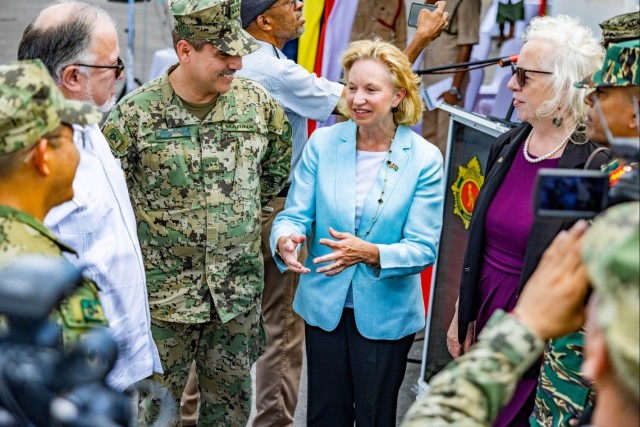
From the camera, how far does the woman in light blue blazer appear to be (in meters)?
3.70

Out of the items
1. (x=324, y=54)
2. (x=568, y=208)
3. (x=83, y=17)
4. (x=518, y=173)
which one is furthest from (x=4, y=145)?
(x=324, y=54)

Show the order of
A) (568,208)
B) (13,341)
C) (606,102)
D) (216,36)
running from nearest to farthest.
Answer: (13,341) → (568,208) → (606,102) → (216,36)

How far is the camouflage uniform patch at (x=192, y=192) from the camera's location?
3637 millimetres

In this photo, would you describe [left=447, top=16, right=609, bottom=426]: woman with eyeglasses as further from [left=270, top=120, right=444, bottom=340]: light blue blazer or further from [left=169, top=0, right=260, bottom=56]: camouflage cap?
[left=169, top=0, right=260, bottom=56]: camouflage cap

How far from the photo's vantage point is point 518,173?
344cm

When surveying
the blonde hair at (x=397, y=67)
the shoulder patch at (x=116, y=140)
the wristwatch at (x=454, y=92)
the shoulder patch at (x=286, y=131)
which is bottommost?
the shoulder patch at (x=116, y=140)

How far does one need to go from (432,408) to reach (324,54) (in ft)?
15.9

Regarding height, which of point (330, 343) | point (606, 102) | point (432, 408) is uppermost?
point (606, 102)

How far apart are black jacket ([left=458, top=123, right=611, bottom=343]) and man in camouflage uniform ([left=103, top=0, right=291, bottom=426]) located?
0.88 meters

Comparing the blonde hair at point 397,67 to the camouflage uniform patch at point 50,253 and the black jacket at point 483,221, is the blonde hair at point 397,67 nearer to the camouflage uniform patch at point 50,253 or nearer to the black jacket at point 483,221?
the black jacket at point 483,221

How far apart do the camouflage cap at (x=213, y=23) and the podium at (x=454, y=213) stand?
115 cm

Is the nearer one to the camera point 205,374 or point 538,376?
point 538,376

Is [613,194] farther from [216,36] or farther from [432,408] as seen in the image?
[216,36]

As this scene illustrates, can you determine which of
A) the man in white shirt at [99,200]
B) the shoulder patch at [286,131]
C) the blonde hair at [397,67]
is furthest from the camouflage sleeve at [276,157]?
the man in white shirt at [99,200]
